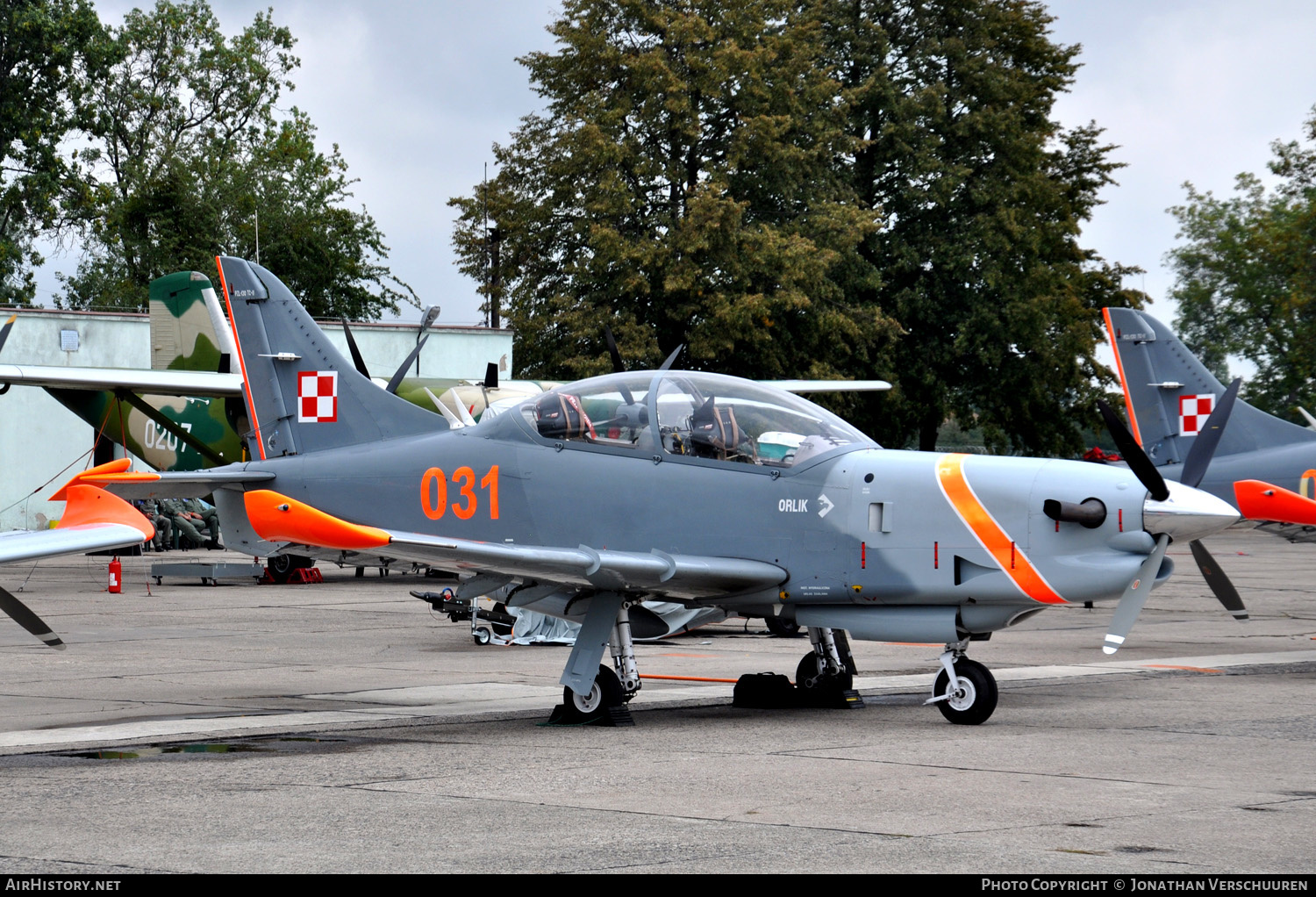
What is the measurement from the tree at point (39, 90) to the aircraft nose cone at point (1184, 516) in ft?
173

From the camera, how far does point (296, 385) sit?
42.1 feet

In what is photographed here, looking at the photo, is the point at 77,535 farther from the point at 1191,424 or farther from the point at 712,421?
the point at 1191,424

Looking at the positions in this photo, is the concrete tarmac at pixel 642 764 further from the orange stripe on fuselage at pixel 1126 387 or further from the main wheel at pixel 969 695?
the orange stripe on fuselage at pixel 1126 387

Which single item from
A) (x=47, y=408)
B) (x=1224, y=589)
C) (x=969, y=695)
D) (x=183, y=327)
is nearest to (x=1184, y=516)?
(x=969, y=695)

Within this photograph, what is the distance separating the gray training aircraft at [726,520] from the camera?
31.4 ft

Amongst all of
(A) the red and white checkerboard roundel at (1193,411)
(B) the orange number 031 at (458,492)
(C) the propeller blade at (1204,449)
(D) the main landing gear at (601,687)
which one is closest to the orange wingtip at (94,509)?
(B) the orange number 031 at (458,492)

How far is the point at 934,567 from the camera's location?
9.83 m

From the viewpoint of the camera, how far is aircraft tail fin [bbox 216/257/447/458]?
40.0ft

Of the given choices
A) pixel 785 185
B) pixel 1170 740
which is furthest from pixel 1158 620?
pixel 785 185

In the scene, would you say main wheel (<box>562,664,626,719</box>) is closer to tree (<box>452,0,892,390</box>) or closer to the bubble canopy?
the bubble canopy

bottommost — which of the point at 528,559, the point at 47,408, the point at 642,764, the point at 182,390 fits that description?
the point at 642,764

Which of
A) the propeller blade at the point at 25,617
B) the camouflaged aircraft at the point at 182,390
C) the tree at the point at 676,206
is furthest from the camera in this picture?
the tree at the point at 676,206

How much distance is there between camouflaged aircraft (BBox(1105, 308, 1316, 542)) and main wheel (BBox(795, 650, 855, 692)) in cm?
691

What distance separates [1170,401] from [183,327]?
1908 centimetres
